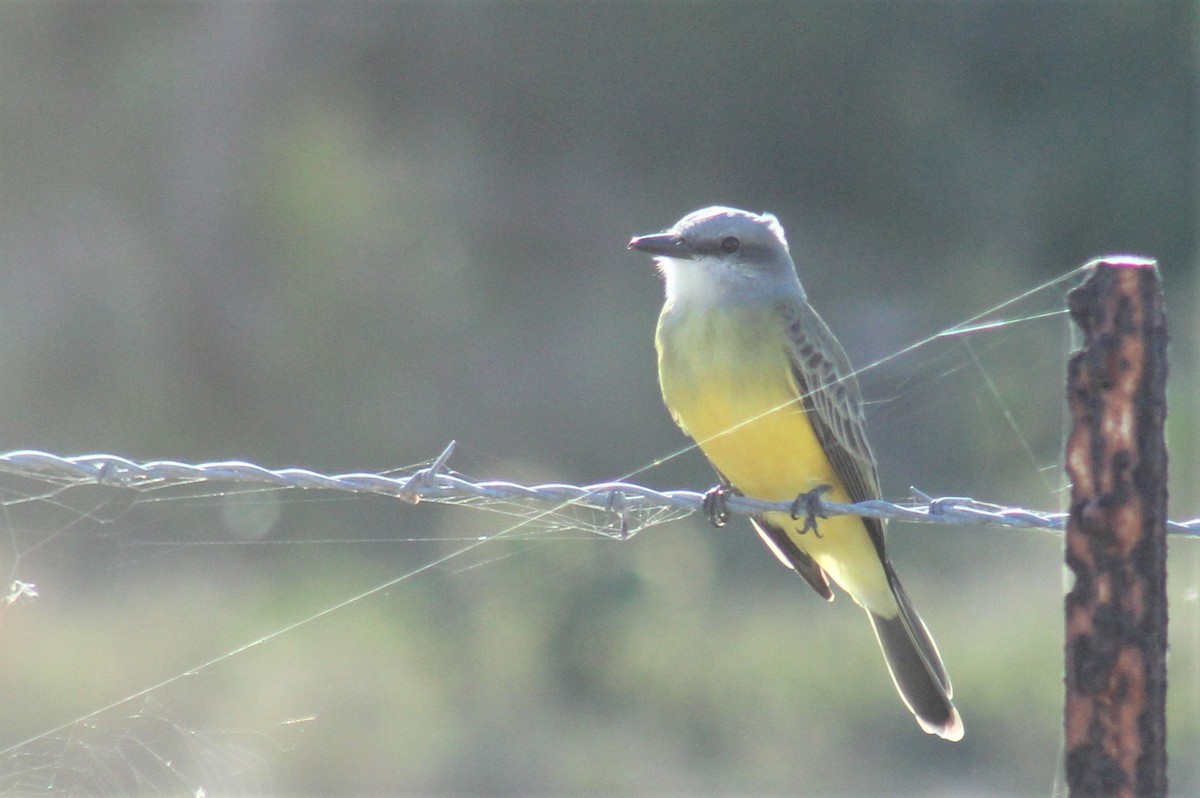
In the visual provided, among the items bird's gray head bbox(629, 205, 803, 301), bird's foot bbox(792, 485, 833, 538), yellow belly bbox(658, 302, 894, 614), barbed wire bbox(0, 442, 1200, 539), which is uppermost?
bird's gray head bbox(629, 205, 803, 301)

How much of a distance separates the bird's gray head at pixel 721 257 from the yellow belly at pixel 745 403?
173mm

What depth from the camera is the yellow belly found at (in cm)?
381

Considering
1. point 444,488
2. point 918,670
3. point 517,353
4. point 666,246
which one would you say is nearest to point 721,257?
point 666,246

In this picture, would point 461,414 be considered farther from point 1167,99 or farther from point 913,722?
point 1167,99

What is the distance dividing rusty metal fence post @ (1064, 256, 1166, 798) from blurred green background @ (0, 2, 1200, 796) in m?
0.25

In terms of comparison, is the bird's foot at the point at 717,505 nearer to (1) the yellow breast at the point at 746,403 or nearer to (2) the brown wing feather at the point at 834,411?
(1) the yellow breast at the point at 746,403

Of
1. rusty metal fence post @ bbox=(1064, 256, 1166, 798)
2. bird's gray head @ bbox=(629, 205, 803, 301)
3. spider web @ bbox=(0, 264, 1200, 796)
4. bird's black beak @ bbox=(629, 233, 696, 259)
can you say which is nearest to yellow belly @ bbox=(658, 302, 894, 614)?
bird's gray head @ bbox=(629, 205, 803, 301)

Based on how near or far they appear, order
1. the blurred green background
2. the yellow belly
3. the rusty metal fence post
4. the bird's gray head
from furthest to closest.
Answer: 1. the blurred green background
2. the bird's gray head
3. the yellow belly
4. the rusty metal fence post

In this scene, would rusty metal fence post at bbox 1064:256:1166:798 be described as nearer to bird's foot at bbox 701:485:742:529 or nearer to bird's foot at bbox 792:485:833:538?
bird's foot at bbox 792:485:833:538

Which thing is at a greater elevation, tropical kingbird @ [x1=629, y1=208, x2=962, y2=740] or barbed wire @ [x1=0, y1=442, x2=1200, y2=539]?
tropical kingbird @ [x1=629, y1=208, x2=962, y2=740]

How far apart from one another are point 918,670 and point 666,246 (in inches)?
58.6

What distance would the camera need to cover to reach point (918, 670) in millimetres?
3969

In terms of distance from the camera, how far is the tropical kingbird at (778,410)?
3830 millimetres

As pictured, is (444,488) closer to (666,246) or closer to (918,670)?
(666,246)
